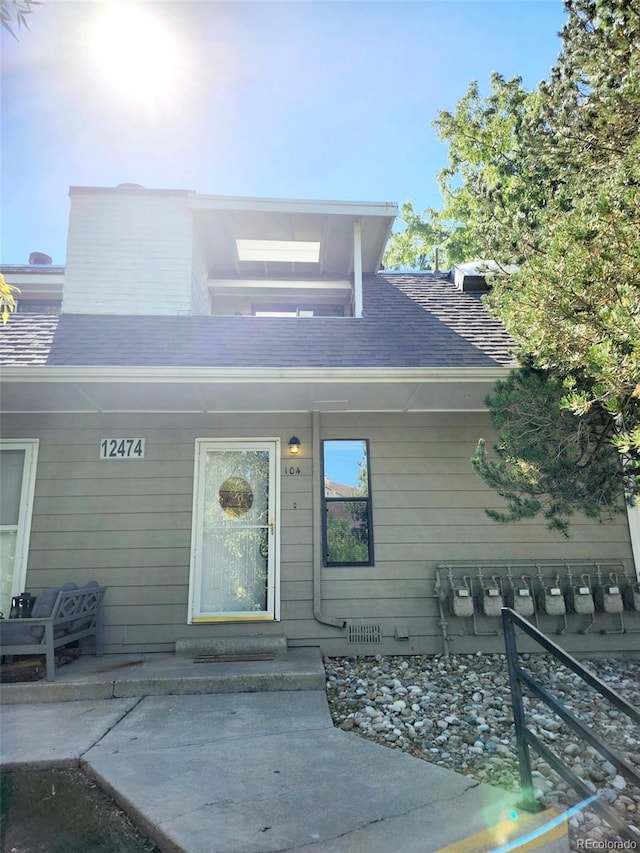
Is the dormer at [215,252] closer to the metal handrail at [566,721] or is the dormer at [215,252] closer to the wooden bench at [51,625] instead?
the wooden bench at [51,625]

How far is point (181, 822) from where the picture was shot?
79.7 inches

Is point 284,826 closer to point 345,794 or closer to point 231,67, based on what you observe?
point 345,794

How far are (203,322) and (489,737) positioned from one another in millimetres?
4643

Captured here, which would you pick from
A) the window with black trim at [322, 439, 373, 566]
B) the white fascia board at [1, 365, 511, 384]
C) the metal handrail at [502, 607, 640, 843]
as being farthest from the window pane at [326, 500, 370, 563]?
the metal handrail at [502, 607, 640, 843]

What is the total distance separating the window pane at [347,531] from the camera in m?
4.98

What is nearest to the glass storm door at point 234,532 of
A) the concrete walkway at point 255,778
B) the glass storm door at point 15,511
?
the concrete walkway at point 255,778

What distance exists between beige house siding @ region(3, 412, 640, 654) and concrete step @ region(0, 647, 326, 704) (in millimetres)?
616

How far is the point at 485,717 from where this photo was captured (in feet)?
10.9

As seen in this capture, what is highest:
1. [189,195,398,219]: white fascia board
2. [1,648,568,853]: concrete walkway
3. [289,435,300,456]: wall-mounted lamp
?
[189,195,398,219]: white fascia board

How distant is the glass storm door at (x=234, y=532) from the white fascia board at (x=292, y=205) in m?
2.97

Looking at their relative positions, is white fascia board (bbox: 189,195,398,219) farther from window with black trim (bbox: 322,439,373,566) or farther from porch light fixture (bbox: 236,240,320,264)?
window with black trim (bbox: 322,439,373,566)

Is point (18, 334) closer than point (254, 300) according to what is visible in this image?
Yes

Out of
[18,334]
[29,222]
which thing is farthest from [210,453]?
[29,222]

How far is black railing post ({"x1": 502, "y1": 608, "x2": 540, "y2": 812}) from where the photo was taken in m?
2.11
